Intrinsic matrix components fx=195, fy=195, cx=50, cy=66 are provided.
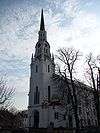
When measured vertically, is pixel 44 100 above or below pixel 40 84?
below

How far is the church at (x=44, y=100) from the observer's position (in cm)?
5216

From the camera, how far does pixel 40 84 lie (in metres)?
59.3

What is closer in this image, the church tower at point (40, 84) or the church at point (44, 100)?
the church at point (44, 100)

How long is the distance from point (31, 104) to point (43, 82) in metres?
7.56

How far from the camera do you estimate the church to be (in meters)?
52.2

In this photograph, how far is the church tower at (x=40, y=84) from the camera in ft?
182

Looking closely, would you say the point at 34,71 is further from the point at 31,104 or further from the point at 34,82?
the point at 31,104

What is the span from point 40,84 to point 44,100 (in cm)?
532

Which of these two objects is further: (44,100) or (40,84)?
(40,84)

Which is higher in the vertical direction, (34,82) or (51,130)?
(34,82)

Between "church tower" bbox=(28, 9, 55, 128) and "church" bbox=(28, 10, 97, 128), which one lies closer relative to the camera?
"church" bbox=(28, 10, 97, 128)

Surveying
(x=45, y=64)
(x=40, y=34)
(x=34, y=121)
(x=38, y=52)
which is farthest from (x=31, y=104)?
(x=40, y=34)

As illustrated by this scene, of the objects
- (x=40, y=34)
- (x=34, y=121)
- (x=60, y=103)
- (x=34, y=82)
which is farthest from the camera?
(x=40, y=34)

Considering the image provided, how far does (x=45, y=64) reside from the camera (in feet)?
205
